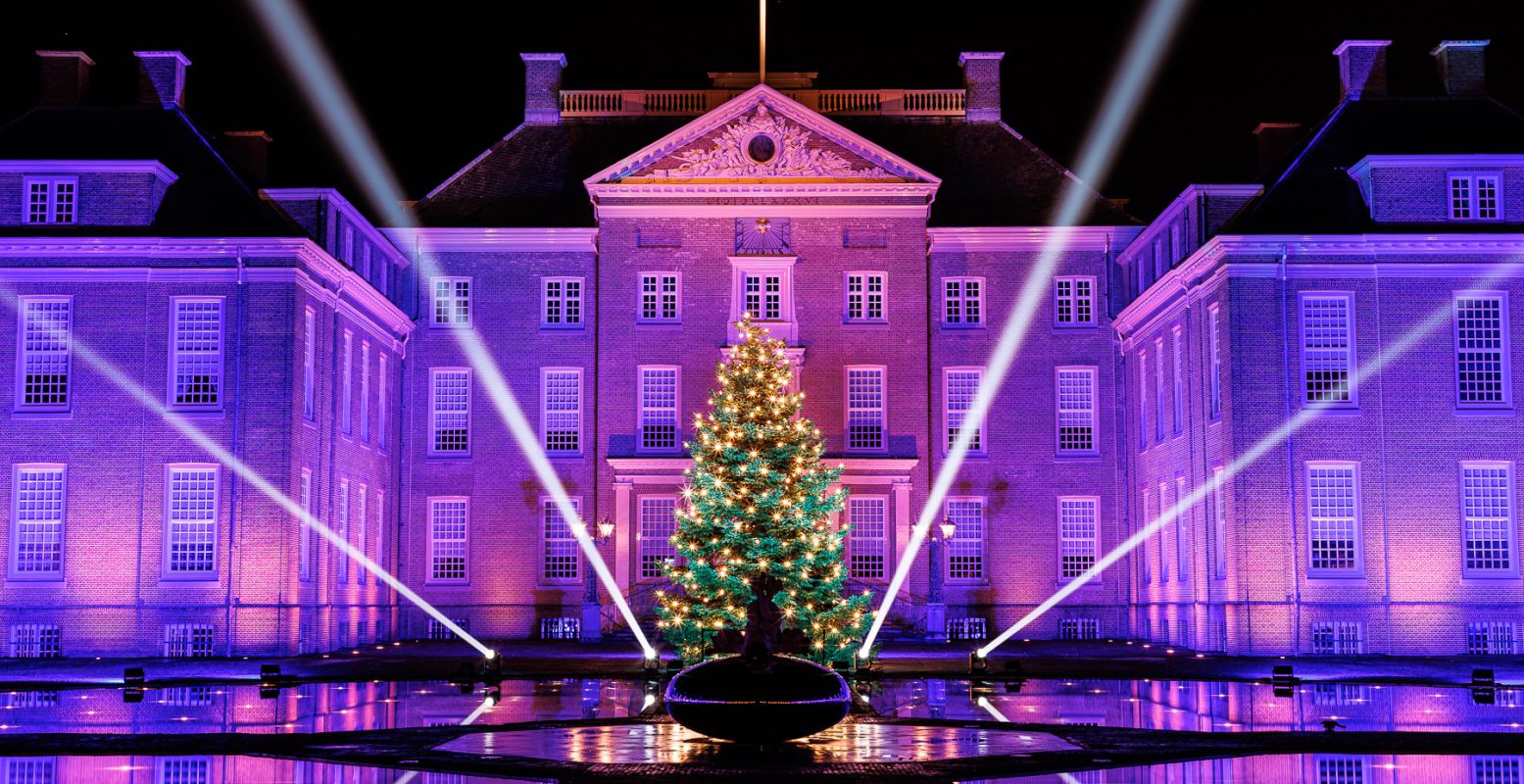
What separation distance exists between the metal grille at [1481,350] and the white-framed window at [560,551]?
25.4m

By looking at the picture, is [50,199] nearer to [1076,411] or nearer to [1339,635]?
[1076,411]

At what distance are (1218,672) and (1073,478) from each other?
17.7m

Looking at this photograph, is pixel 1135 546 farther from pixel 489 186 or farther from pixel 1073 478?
pixel 489 186

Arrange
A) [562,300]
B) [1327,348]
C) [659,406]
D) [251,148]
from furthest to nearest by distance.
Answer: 1. [562,300]
2. [659,406]
3. [251,148]
4. [1327,348]

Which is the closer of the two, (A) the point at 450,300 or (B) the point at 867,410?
(B) the point at 867,410

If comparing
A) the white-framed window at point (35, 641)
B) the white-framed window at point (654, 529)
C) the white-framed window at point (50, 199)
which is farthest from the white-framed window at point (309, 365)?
the white-framed window at point (654, 529)

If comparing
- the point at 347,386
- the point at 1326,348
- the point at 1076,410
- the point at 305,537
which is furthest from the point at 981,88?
the point at 305,537

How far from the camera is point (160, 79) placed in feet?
149

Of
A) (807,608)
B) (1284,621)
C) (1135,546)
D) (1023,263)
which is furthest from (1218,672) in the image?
(1023,263)

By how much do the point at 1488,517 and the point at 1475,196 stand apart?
7.83m

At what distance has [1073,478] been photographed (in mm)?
52219

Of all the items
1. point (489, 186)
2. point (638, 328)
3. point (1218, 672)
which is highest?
point (489, 186)

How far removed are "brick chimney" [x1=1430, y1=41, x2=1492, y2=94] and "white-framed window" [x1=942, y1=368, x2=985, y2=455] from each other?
1573 cm

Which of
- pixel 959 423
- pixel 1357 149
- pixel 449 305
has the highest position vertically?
pixel 1357 149
